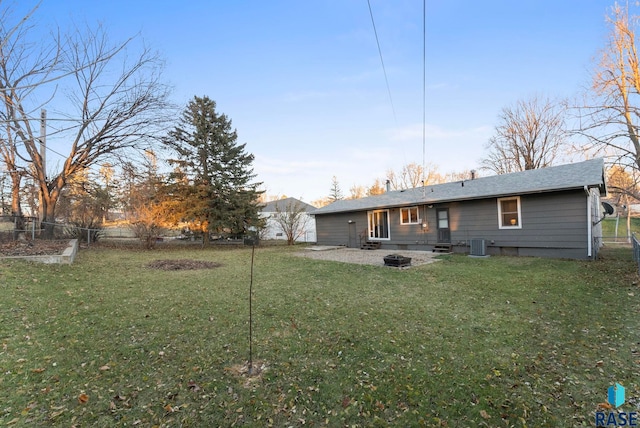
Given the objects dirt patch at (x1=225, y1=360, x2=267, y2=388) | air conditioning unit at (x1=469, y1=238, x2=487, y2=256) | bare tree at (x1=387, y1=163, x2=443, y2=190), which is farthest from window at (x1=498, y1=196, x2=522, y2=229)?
bare tree at (x1=387, y1=163, x2=443, y2=190)

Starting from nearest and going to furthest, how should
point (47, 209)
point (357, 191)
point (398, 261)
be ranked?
point (398, 261) < point (47, 209) < point (357, 191)

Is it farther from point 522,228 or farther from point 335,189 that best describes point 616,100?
point 335,189

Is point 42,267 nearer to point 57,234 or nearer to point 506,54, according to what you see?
point 57,234

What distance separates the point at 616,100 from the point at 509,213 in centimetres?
500

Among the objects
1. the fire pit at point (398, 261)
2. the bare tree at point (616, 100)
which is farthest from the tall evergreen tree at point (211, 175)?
the bare tree at point (616, 100)

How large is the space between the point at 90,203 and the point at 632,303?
24403 mm

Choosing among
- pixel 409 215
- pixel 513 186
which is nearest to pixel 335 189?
pixel 409 215

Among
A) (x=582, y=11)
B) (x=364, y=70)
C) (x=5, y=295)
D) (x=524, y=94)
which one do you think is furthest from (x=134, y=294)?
(x=524, y=94)

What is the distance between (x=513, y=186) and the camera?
456 inches

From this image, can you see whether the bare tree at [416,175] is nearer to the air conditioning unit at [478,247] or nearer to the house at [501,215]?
the house at [501,215]

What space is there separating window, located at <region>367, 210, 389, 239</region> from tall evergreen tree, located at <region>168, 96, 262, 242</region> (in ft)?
24.7

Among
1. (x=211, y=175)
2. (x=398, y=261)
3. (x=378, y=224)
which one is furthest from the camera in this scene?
(x=211, y=175)

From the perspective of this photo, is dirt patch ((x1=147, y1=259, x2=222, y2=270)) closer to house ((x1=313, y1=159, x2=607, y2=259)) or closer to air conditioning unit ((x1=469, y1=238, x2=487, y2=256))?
house ((x1=313, y1=159, x2=607, y2=259))

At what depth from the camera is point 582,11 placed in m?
9.42
